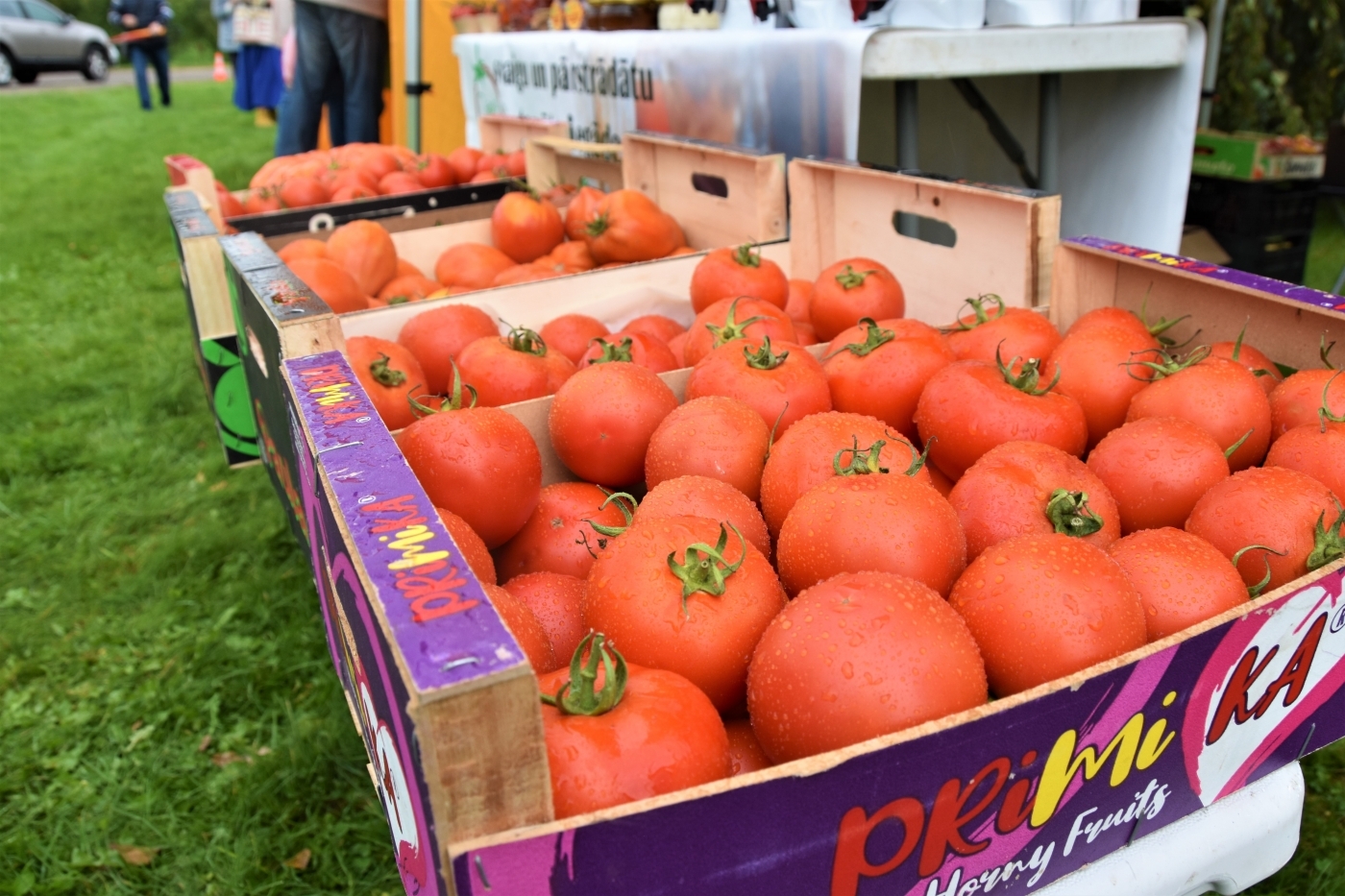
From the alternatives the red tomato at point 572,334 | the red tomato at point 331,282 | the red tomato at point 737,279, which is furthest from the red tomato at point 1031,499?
the red tomato at point 331,282

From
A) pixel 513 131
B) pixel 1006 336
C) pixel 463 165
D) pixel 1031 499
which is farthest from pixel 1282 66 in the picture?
pixel 1031 499

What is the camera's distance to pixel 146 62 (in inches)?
648

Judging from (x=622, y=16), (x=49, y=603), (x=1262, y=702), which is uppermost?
(x=622, y=16)

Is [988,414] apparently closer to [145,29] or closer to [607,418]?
[607,418]

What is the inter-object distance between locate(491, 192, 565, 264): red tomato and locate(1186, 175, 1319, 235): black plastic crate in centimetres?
355

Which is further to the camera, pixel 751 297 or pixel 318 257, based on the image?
pixel 318 257


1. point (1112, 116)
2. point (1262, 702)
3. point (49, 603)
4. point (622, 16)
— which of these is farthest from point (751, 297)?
point (622, 16)

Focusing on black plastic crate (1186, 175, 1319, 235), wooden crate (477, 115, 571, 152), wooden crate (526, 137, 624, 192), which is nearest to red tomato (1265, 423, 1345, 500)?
wooden crate (526, 137, 624, 192)

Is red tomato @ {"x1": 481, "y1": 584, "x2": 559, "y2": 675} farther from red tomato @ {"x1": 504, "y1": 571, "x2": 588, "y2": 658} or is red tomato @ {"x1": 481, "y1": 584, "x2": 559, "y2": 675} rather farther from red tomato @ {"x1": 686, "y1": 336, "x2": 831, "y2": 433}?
red tomato @ {"x1": 686, "y1": 336, "x2": 831, "y2": 433}

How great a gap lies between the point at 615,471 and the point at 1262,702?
0.90 m

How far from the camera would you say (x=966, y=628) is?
967 mm

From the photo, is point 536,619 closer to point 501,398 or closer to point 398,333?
point 501,398

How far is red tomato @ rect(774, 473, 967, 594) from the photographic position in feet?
3.46

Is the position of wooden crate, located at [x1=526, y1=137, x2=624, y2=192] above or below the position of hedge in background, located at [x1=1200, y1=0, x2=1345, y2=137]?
below
